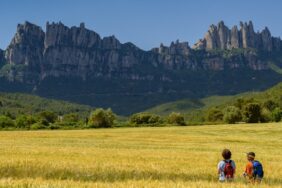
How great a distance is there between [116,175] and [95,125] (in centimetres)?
11575

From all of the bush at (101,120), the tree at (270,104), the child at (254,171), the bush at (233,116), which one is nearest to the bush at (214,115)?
the tree at (270,104)

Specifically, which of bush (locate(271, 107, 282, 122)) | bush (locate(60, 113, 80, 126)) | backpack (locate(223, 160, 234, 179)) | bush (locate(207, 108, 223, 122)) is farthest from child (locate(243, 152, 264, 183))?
bush (locate(207, 108, 223, 122))

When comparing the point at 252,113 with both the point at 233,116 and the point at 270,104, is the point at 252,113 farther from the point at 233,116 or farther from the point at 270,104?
the point at 270,104

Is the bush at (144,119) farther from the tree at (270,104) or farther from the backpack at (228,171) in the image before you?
the backpack at (228,171)

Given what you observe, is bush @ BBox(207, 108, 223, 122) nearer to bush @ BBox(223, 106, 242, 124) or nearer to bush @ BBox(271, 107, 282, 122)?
bush @ BBox(223, 106, 242, 124)

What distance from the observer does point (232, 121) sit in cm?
14512

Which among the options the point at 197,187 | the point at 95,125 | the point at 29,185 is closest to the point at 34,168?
the point at 29,185

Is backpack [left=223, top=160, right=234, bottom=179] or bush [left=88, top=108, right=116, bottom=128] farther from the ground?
bush [left=88, top=108, right=116, bottom=128]

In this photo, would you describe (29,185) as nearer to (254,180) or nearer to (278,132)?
(254,180)

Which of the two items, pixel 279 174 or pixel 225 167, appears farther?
pixel 279 174

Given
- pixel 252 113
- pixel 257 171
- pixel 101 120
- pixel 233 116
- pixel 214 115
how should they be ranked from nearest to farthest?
pixel 257 171 → pixel 101 120 → pixel 252 113 → pixel 233 116 → pixel 214 115

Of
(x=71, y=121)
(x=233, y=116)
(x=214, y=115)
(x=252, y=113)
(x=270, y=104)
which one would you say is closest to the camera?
(x=252, y=113)

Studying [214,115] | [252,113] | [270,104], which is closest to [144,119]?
[252,113]

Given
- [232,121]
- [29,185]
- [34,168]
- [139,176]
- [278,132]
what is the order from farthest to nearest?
[232,121] → [278,132] → [34,168] → [139,176] → [29,185]
